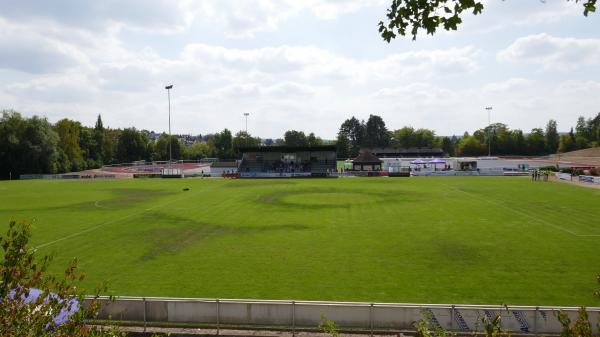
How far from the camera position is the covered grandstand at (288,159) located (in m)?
82.4

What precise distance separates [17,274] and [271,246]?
1839cm

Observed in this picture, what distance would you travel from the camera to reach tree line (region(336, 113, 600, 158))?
409ft

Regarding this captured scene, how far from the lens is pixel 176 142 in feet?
416

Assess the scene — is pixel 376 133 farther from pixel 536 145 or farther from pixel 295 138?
pixel 536 145

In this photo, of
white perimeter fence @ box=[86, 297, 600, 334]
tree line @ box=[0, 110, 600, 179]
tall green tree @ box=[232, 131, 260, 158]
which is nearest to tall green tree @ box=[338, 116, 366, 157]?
tree line @ box=[0, 110, 600, 179]

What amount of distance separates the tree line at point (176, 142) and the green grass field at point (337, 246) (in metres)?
49.9

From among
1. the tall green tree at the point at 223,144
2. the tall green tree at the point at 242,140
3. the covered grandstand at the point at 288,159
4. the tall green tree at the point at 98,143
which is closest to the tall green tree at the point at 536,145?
the covered grandstand at the point at 288,159

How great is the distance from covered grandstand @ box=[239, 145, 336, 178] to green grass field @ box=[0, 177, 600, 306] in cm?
4029

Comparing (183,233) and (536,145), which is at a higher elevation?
(536,145)

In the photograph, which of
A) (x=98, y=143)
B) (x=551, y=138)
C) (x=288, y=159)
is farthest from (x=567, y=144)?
(x=98, y=143)

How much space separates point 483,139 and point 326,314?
135m

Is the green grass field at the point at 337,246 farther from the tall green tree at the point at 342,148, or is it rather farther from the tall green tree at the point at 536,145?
the tall green tree at the point at 536,145

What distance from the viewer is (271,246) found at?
23.1 metres

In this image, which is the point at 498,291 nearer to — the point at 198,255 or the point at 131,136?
the point at 198,255
